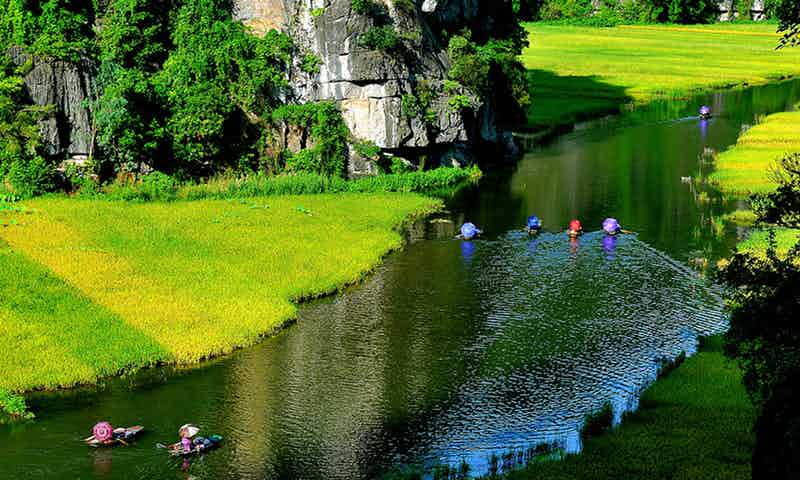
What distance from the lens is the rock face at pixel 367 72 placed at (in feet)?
240

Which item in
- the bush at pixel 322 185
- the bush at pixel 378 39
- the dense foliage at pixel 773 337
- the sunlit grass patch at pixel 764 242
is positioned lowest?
the sunlit grass patch at pixel 764 242

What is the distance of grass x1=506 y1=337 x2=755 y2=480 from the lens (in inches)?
1107

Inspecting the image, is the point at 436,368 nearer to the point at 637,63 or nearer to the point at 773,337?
the point at 773,337

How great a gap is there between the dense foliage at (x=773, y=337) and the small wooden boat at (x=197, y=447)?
49.0 ft

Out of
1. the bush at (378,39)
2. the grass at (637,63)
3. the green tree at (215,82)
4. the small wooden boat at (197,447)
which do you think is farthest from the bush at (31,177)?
the grass at (637,63)

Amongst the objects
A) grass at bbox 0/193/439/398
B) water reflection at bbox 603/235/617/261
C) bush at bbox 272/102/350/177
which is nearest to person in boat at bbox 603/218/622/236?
water reflection at bbox 603/235/617/261

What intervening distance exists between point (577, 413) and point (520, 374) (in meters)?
3.66

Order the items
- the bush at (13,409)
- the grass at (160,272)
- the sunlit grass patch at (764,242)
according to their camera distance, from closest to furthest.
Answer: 1. the bush at (13,409)
2. the grass at (160,272)
3. the sunlit grass patch at (764,242)

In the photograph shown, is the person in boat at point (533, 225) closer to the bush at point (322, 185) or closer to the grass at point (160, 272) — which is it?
the grass at point (160, 272)

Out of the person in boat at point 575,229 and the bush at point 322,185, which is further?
the bush at point 322,185

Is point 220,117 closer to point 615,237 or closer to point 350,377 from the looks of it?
point 615,237

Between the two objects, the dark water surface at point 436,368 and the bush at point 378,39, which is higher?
the bush at point 378,39

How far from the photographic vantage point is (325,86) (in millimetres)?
74125

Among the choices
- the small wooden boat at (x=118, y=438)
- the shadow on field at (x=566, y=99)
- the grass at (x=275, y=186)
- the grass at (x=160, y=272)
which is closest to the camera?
the small wooden boat at (x=118, y=438)
